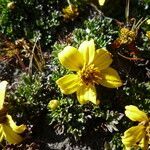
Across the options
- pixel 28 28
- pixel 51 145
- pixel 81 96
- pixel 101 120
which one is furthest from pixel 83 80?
pixel 28 28

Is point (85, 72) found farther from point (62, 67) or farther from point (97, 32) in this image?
point (97, 32)

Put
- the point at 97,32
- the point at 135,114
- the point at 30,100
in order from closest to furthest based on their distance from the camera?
the point at 135,114, the point at 30,100, the point at 97,32

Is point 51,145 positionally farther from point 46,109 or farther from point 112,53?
point 112,53

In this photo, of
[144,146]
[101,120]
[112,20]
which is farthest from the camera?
[112,20]

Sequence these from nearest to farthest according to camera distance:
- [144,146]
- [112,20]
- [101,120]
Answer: [144,146] < [101,120] < [112,20]

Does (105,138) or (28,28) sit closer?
(105,138)

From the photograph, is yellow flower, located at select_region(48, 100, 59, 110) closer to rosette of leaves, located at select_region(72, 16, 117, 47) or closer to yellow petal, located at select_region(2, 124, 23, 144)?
yellow petal, located at select_region(2, 124, 23, 144)

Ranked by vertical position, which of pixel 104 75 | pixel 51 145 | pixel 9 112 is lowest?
pixel 51 145

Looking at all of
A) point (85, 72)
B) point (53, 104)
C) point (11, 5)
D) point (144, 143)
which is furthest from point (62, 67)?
point (144, 143)
